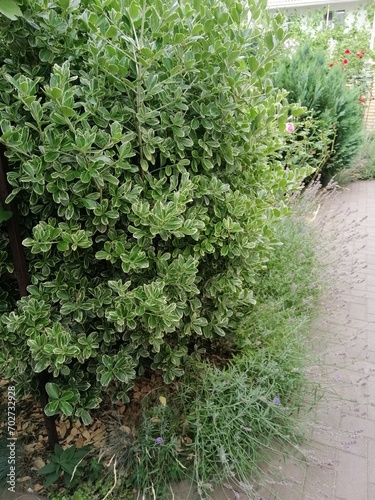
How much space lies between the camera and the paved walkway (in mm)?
1955

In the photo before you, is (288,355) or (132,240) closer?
(132,240)

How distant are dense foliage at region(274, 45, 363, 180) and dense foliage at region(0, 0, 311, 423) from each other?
478 cm

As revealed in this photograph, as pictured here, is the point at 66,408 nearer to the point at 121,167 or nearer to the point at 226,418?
the point at 226,418

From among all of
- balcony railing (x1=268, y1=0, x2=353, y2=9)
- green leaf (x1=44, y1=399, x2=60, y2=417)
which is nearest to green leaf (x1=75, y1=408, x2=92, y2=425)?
green leaf (x1=44, y1=399, x2=60, y2=417)

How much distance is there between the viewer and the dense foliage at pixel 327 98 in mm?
6348

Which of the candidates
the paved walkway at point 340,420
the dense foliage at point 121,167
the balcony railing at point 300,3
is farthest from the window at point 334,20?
the dense foliage at point 121,167

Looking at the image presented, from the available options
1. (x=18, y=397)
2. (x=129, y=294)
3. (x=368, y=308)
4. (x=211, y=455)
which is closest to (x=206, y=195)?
(x=129, y=294)

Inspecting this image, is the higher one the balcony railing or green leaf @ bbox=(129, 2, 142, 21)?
the balcony railing

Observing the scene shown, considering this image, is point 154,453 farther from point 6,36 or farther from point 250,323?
point 6,36

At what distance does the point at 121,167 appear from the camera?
161 centimetres

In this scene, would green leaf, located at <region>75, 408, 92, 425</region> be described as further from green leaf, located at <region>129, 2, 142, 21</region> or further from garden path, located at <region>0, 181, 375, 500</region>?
green leaf, located at <region>129, 2, 142, 21</region>

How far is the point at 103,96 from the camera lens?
166 centimetres

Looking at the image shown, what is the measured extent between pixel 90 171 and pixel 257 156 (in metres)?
1.03

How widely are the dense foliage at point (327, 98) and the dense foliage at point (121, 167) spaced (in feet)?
15.7
